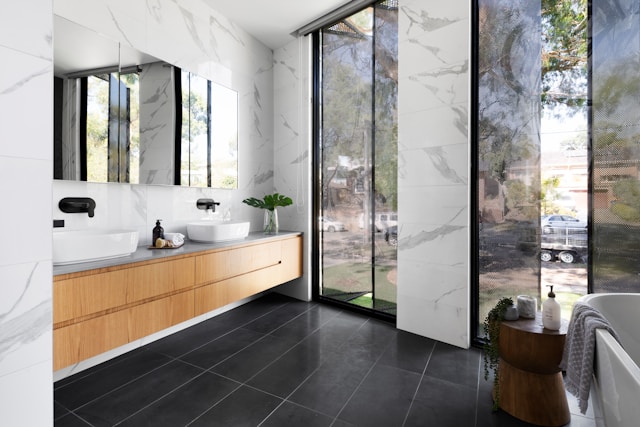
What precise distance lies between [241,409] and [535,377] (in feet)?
5.15

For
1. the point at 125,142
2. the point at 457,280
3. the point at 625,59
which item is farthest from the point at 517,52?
the point at 125,142

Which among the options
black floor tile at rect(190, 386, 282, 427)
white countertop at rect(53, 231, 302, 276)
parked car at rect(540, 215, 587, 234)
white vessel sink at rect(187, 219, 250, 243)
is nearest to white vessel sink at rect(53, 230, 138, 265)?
white countertop at rect(53, 231, 302, 276)

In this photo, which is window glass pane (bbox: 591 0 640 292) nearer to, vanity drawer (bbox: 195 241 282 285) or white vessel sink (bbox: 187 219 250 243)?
vanity drawer (bbox: 195 241 282 285)

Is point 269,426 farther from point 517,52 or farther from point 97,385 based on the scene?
point 517,52

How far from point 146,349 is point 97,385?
0.50m

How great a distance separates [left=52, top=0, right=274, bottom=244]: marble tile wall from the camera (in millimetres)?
2265

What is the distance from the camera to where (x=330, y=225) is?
3.45 m

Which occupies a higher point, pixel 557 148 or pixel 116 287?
pixel 557 148

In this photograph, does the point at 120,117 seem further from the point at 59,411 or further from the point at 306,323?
the point at 306,323

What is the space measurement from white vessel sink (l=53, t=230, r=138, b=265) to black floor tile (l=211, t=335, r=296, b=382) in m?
0.99

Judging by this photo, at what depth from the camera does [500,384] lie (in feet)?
5.79

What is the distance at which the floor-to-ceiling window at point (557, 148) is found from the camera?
191cm

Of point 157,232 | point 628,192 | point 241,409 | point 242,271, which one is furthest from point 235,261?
point 628,192

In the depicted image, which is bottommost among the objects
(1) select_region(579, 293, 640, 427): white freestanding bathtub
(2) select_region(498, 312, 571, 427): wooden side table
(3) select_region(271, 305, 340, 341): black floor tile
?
(3) select_region(271, 305, 340, 341): black floor tile
